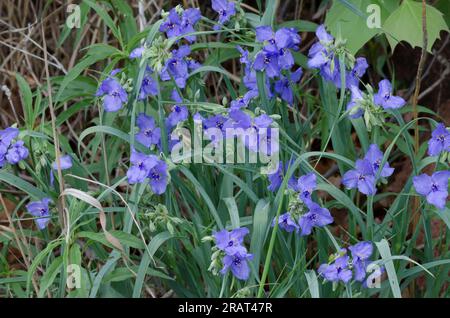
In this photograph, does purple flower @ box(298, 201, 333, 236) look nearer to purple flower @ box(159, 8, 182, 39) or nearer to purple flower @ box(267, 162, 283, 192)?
purple flower @ box(267, 162, 283, 192)

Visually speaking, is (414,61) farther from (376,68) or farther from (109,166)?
(109,166)

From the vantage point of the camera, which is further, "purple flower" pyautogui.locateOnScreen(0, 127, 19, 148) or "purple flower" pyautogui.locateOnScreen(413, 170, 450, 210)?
"purple flower" pyautogui.locateOnScreen(0, 127, 19, 148)

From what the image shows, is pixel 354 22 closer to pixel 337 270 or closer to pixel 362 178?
pixel 362 178

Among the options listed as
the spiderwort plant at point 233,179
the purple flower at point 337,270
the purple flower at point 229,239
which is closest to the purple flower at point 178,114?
the spiderwort plant at point 233,179

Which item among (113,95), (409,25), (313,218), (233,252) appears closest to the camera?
(233,252)

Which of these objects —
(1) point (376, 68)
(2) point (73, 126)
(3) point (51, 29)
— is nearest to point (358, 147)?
(1) point (376, 68)

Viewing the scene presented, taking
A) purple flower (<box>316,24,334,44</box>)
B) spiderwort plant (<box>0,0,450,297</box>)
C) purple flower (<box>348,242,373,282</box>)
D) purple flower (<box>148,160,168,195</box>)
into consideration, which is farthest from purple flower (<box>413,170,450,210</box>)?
purple flower (<box>148,160,168,195</box>)

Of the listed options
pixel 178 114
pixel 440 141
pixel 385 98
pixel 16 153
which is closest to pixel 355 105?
pixel 385 98
